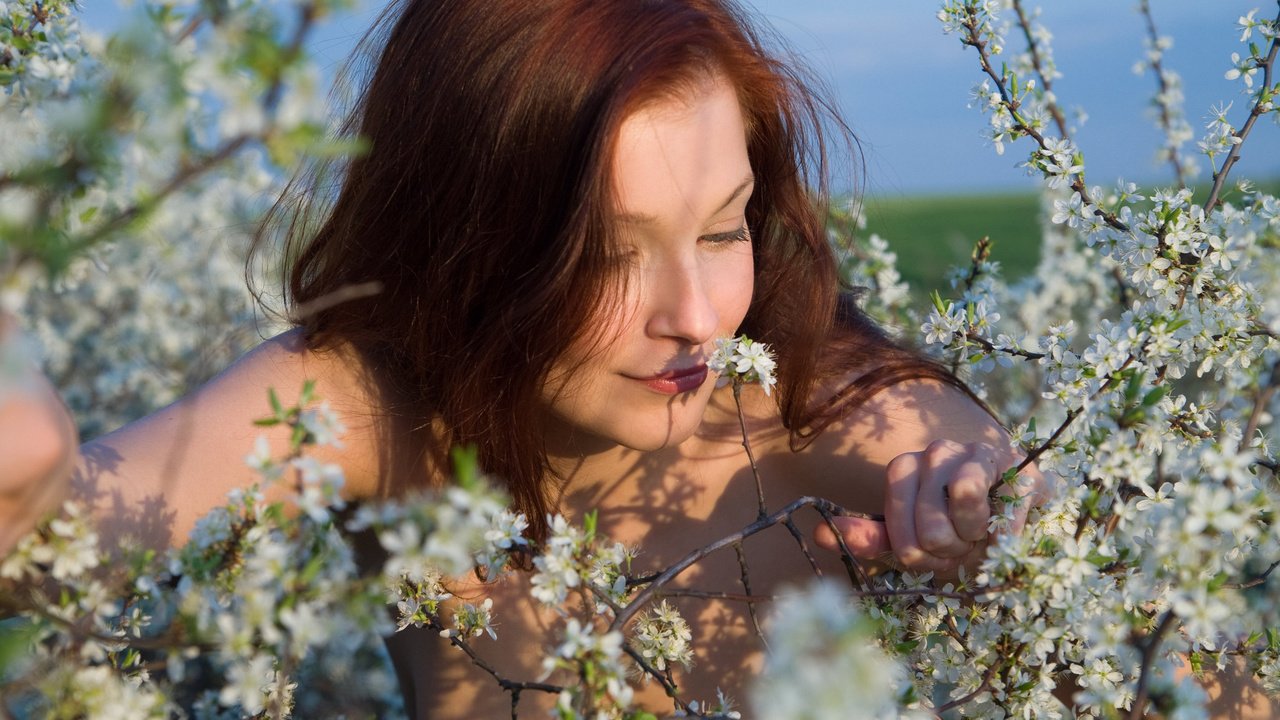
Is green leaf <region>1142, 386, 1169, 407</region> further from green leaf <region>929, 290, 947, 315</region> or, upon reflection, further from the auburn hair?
the auburn hair

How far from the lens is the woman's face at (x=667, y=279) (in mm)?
1707

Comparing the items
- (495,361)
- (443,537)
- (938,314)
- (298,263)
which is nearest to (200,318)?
(298,263)

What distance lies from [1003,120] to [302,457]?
1.47 m

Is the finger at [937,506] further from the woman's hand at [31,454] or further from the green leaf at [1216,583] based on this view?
the woman's hand at [31,454]

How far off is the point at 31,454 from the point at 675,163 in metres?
1.04

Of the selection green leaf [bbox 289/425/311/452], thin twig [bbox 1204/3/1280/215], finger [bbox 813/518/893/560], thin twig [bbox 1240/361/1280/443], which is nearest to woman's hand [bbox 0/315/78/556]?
green leaf [bbox 289/425/311/452]

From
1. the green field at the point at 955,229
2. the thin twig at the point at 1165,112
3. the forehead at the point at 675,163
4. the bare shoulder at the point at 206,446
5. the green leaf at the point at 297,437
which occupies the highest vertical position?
the green leaf at the point at 297,437

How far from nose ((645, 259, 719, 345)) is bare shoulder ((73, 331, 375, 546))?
2.31ft

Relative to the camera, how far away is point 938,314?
6.17 feet

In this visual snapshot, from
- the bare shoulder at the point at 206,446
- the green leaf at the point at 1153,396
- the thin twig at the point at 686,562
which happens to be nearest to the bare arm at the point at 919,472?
the thin twig at the point at 686,562

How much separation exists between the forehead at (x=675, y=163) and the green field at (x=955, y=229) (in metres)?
1.00

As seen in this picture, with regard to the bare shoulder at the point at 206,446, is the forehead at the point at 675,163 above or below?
above

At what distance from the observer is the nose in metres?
1.70

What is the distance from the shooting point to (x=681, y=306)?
1701 millimetres
